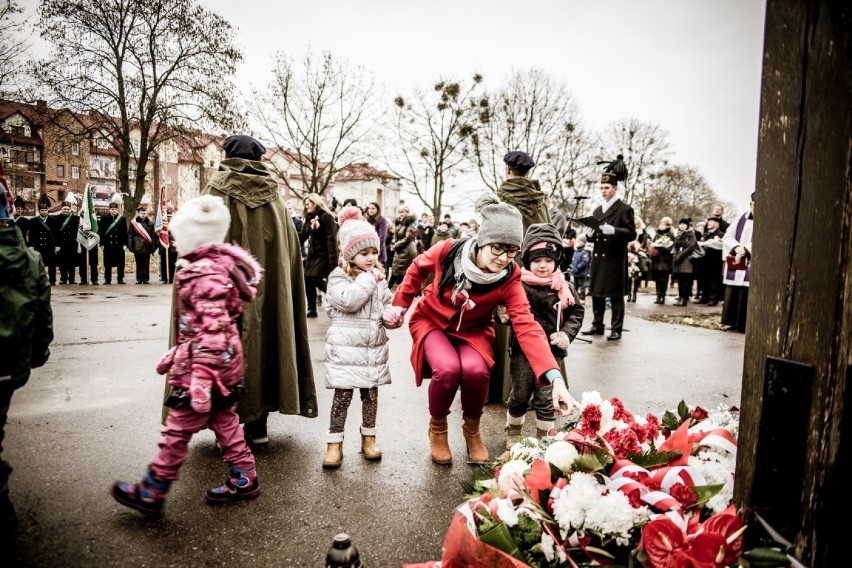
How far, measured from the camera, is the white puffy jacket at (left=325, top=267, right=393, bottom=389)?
139 inches

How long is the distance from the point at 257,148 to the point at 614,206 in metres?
5.78

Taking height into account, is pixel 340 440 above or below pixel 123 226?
below

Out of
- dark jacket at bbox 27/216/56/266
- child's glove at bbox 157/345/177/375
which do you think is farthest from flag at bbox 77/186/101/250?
child's glove at bbox 157/345/177/375

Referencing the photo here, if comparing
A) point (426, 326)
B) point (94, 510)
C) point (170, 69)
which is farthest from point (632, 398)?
point (170, 69)

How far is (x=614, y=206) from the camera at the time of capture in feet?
26.0

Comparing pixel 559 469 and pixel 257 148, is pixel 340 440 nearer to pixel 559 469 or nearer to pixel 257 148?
pixel 559 469

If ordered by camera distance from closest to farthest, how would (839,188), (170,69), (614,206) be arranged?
(839,188) → (614,206) → (170,69)

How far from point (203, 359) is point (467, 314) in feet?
5.69

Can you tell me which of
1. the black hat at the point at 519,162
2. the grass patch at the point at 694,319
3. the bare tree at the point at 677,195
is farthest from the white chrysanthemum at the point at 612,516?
the bare tree at the point at 677,195

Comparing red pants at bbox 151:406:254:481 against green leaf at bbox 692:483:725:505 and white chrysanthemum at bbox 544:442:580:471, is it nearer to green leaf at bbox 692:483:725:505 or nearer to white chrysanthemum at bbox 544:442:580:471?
white chrysanthemum at bbox 544:442:580:471

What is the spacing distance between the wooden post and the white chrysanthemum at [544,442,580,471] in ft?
2.05

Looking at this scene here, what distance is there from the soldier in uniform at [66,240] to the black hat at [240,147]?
12725 mm

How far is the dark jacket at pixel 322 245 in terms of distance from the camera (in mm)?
8742

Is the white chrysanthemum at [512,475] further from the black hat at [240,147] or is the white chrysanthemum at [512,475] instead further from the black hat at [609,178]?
the black hat at [609,178]
